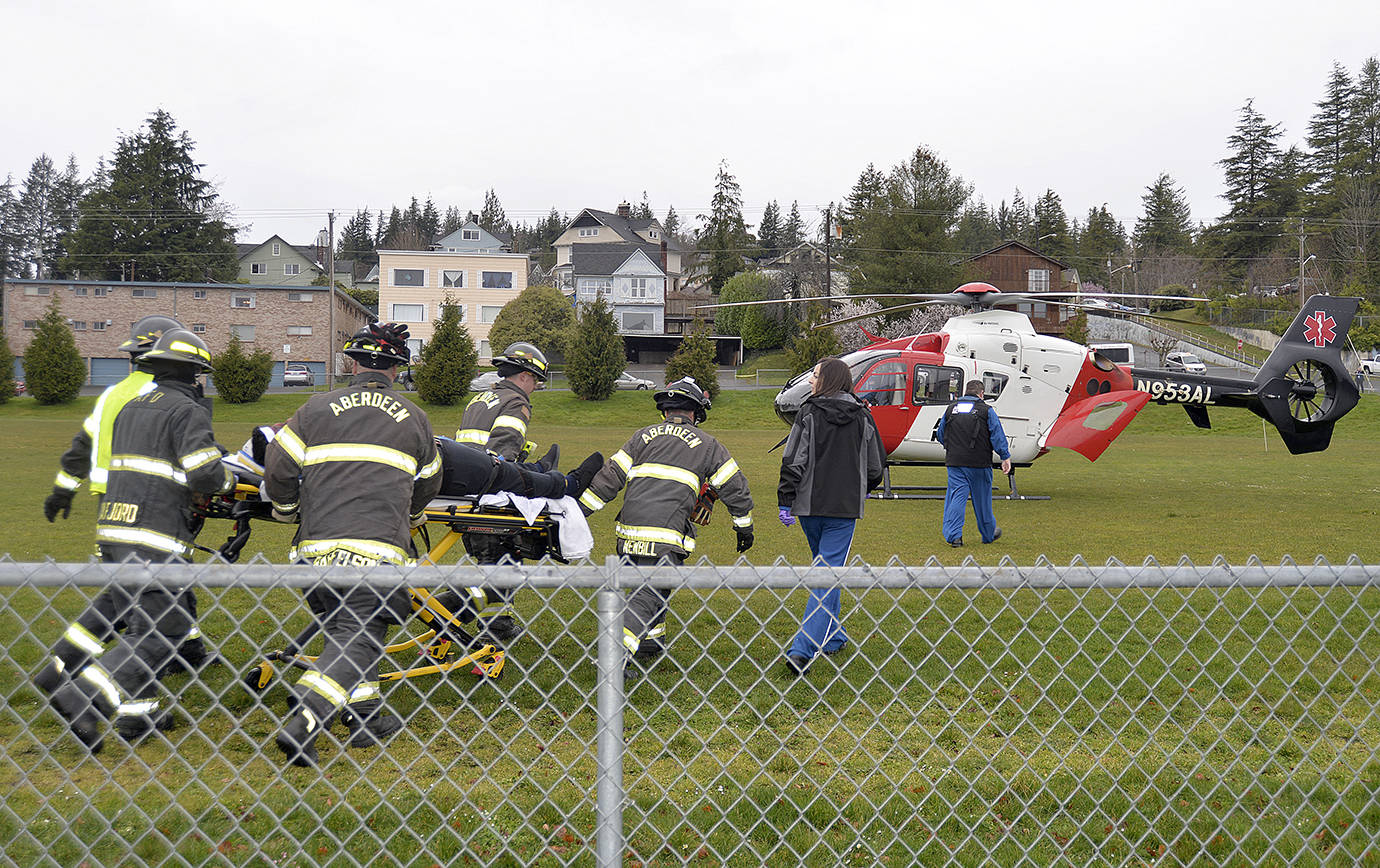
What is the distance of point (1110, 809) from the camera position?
4.47m

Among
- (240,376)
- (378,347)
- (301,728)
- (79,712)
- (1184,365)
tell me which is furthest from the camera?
(1184,365)

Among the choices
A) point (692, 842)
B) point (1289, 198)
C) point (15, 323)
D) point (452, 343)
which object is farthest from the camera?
point (1289, 198)

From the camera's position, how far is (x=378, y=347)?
5703mm

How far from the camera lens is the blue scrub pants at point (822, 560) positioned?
661 cm

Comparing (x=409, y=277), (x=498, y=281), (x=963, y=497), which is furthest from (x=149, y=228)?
(x=963, y=497)

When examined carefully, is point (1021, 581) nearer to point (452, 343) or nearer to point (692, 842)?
point (692, 842)

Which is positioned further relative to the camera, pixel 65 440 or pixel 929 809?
pixel 65 440

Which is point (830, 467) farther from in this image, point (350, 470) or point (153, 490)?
point (153, 490)

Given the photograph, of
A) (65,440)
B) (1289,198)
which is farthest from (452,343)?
(1289,198)

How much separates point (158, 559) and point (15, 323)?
219 feet

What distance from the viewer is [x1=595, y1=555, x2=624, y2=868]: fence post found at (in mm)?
2701

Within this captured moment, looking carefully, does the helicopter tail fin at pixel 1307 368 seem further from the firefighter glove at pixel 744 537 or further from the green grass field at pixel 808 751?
the firefighter glove at pixel 744 537

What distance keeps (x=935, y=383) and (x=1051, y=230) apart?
81.1 m

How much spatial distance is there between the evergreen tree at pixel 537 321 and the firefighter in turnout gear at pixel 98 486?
170ft
